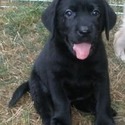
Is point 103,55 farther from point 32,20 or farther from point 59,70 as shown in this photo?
point 32,20

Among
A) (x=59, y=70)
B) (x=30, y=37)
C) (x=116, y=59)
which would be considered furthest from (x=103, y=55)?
(x=30, y=37)

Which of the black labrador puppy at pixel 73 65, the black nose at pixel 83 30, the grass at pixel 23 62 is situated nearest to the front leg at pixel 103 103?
the black labrador puppy at pixel 73 65

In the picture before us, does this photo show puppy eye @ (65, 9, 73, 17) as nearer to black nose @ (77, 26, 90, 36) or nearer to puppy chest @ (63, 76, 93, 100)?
black nose @ (77, 26, 90, 36)

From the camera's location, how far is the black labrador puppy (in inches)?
145

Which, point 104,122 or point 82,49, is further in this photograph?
point 104,122

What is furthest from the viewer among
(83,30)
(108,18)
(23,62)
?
(23,62)

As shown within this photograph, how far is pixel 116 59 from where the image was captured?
204 inches

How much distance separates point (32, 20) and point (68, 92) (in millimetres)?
1832

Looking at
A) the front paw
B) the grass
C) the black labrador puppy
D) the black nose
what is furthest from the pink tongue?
the grass

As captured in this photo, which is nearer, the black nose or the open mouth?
the black nose

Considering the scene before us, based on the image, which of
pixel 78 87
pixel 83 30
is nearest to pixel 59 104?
pixel 78 87

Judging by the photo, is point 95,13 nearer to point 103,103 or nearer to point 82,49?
point 82,49

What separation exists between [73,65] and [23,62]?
4.08ft

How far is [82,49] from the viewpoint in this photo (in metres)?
3.72
